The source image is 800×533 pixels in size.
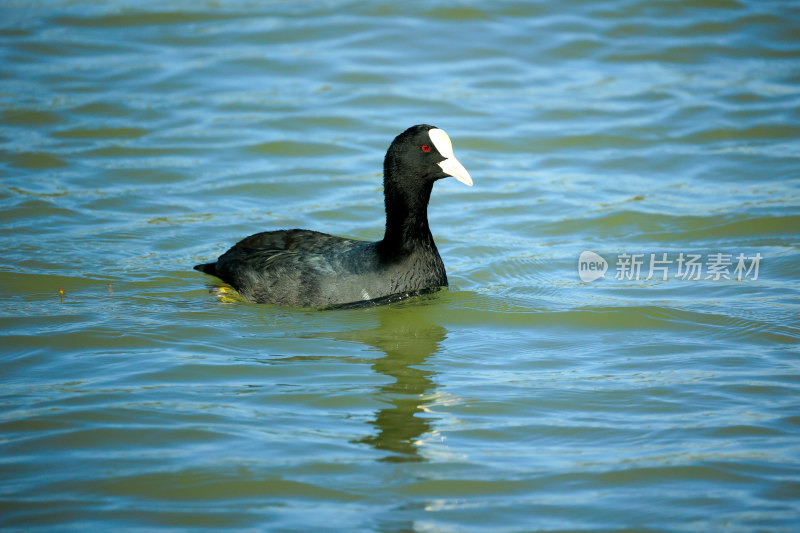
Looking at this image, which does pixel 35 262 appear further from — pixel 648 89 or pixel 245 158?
pixel 648 89

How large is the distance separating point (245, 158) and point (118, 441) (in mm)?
5612

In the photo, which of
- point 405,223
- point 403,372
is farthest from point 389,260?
point 403,372

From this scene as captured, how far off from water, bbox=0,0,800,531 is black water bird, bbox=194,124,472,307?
16 centimetres

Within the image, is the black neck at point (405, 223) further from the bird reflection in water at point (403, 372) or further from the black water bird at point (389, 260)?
the bird reflection in water at point (403, 372)

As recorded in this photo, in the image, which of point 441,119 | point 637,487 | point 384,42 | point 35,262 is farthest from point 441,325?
point 384,42

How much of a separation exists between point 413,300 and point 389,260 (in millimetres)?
322

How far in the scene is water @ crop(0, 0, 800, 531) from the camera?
13.3 ft

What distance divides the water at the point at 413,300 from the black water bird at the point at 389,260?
0.16 meters

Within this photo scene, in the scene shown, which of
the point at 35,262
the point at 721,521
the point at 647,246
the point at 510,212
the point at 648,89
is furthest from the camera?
the point at 648,89

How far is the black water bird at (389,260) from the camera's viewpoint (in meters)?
6.21

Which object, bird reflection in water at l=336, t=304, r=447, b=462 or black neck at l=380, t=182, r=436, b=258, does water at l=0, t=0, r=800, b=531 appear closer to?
bird reflection in water at l=336, t=304, r=447, b=462

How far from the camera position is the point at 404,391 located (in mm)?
4973

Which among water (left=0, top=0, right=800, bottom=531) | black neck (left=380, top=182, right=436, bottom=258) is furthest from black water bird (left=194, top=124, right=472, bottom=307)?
water (left=0, top=0, right=800, bottom=531)

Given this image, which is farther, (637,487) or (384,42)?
(384,42)
